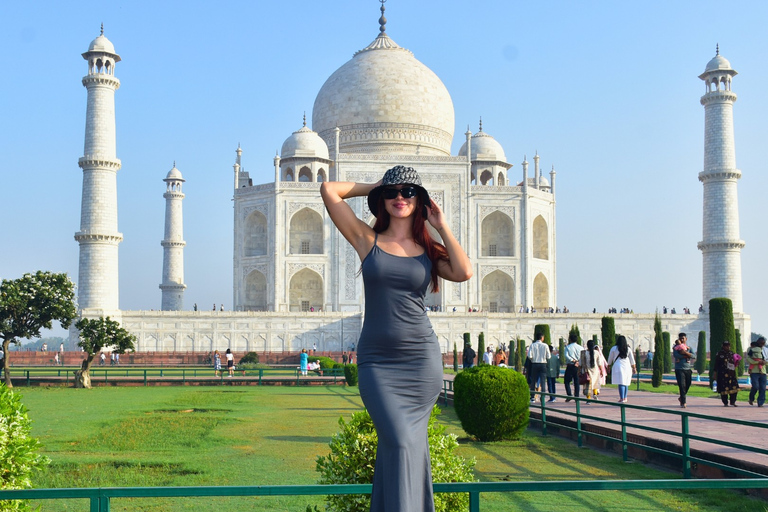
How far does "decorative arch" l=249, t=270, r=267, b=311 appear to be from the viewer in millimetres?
37031

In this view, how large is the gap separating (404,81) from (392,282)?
3819 centimetres

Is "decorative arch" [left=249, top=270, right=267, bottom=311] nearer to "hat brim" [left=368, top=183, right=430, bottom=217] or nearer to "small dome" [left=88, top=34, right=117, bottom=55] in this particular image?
"small dome" [left=88, top=34, right=117, bottom=55]

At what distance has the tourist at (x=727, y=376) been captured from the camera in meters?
11.9

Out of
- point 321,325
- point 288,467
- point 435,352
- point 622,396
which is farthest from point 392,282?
point 321,325

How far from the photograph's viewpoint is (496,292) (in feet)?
125

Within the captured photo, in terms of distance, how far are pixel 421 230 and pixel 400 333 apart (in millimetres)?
387

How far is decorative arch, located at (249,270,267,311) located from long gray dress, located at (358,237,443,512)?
34631 millimetres

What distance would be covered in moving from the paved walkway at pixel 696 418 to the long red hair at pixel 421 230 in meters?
3.47

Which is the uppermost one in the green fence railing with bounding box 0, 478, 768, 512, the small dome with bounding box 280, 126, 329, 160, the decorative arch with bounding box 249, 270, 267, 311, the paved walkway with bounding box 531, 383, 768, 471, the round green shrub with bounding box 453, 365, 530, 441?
the small dome with bounding box 280, 126, 329, 160

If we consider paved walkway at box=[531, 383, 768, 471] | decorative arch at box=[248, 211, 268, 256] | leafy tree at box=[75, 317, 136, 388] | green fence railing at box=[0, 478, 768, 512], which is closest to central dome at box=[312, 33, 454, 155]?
decorative arch at box=[248, 211, 268, 256]

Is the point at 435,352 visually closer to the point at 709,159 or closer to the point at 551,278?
the point at 709,159

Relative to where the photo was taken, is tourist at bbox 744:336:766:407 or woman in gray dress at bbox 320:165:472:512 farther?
tourist at bbox 744:336:766:407

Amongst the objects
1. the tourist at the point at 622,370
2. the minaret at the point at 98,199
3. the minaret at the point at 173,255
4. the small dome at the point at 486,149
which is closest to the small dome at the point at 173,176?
the minaret at the point at 173,255

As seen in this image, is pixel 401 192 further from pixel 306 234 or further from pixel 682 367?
pixel 306 234
